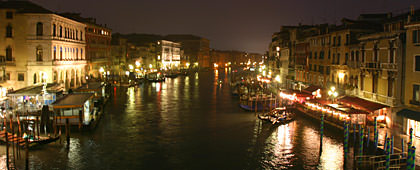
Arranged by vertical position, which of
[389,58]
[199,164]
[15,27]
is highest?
[15,27]

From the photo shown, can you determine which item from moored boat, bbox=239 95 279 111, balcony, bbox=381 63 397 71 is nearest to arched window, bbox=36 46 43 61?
moored boat, bbox=239 95 279 111

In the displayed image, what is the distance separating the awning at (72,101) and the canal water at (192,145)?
1.77 metres

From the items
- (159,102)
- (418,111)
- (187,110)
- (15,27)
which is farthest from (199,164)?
(15,27)

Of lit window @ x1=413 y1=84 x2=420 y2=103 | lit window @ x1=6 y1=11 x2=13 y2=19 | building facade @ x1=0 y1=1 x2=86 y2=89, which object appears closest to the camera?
lit window @ x1=413 y1=84 x2=420 y2=103

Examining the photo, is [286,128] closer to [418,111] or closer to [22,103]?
[418,111]

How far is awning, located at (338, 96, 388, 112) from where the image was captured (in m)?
21.6

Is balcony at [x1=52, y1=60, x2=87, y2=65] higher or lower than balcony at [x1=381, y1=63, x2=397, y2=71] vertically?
higher

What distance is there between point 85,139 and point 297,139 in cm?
1169

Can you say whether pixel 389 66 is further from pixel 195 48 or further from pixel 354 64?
pixel 195 48

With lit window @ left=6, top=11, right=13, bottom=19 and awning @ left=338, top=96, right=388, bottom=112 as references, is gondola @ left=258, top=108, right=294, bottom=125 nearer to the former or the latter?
awning @ left=338, top=96, right=388, bottom=112

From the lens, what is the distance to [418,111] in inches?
739

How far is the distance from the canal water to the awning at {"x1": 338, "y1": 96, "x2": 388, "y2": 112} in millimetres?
2271

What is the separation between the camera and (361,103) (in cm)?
2333

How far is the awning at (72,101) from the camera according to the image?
22.0 metres
